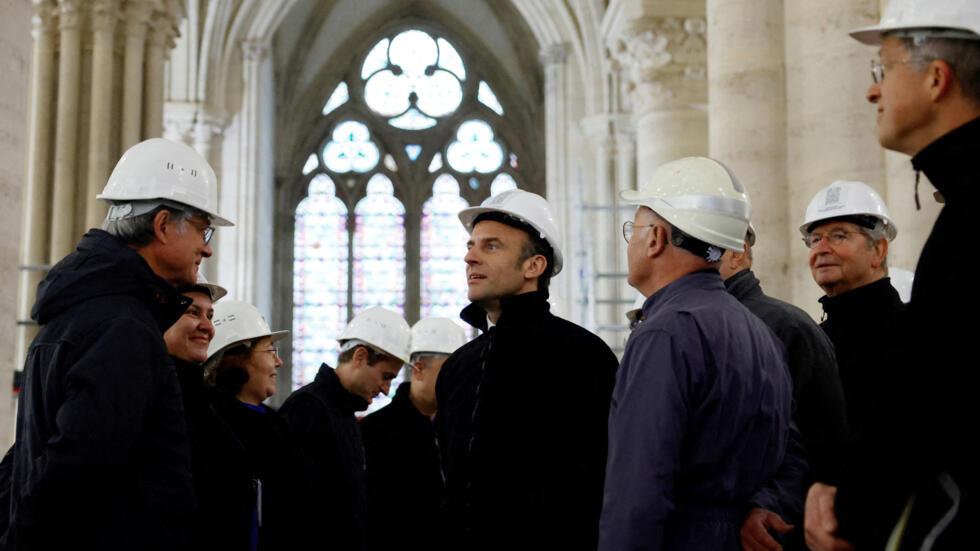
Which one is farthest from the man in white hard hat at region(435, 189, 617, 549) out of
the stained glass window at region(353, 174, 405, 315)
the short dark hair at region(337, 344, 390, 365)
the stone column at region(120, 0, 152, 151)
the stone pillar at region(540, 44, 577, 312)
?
the stained glass window at region(353, 174, 405, 315)

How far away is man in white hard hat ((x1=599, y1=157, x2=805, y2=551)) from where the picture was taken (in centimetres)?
257

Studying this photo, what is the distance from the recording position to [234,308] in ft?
15.0

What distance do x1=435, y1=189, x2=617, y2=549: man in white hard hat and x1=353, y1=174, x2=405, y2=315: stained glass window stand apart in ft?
70.2

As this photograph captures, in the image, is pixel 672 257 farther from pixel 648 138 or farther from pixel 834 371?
pixel 648 138

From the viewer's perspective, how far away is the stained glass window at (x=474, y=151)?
84.6 ft

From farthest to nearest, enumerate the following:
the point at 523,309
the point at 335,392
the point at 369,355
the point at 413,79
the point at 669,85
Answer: the point at 413,79, the point at 669,85, the point at 369,355, the point at 335,392, the point at 523,309

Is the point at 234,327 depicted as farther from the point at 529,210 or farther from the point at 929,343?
the point at 929,343

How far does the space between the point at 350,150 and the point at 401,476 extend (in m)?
20.8

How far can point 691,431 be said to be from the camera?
8.83 ft

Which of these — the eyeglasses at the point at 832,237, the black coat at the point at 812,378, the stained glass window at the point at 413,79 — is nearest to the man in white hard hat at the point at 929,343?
the black coat at the point at 812,378

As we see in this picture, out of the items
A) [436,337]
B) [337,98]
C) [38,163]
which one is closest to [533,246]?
[436,337]

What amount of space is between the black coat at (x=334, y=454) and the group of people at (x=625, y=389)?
0.35m

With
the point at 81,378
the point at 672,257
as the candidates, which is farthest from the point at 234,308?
the point at 672,257

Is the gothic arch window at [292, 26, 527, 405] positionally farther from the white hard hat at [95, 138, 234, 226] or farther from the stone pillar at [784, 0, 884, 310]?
the white hard hat at [95, 138, 234, 226]
